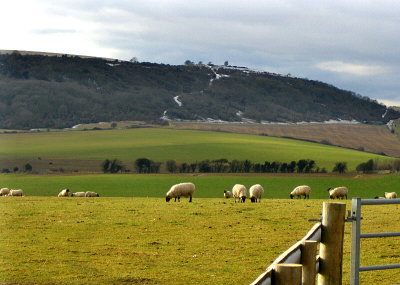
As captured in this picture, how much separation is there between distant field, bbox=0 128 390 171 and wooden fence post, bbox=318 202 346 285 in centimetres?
11727

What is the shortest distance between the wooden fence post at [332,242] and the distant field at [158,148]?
11727 cm

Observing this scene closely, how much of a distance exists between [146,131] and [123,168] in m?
70.2

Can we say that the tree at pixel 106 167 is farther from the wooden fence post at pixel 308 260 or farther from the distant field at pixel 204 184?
the wooden fence post at pixel 308 260

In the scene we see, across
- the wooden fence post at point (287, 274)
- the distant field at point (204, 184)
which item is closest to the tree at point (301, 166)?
the distant field at point (204, 184)

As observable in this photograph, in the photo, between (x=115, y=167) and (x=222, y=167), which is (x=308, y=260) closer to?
(x=222, y=167)

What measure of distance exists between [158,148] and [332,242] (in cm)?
14719

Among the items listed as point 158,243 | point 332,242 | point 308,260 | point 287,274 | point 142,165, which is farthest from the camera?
point 142,165

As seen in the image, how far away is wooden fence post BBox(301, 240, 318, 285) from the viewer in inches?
304

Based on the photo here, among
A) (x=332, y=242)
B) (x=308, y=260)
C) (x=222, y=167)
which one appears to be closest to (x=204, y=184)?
(x=222, y=167)

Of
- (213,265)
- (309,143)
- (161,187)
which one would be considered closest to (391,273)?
(213,265)

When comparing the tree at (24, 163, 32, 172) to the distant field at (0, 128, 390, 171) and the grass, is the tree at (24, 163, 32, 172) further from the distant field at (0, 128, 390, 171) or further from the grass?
the grass

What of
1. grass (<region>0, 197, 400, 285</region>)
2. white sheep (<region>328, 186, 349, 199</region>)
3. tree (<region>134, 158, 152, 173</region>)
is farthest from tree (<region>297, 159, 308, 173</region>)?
grass (<region>0, 197, 400, 285</region>)

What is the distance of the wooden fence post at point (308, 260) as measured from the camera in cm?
771

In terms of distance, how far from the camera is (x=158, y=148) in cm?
15512
